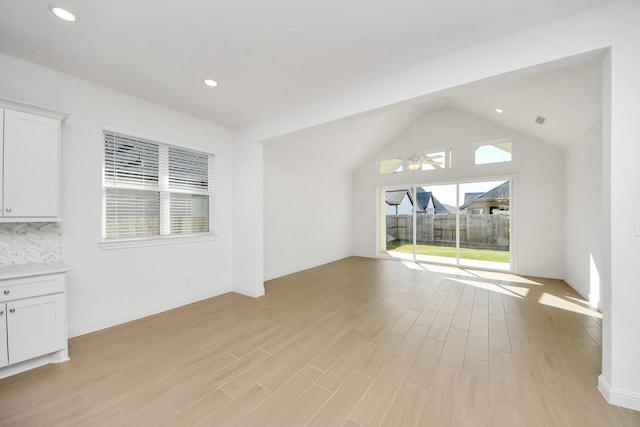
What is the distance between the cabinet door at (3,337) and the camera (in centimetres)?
195

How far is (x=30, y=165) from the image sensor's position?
7.25 feet

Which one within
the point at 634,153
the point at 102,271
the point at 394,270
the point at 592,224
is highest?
the point at 634,153

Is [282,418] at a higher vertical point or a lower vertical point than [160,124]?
lower

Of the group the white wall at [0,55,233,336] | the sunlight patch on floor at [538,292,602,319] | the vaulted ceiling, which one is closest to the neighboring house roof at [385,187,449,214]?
the sunlight patch on floor at [538,292,602,319]

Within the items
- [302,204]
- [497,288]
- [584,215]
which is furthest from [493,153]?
[302,204]

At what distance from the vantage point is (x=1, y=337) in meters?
1.95

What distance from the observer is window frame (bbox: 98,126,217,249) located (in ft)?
9.61

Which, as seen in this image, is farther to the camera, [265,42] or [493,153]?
[493,153]

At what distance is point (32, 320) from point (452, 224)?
24.0 feet

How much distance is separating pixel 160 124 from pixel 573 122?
606cm

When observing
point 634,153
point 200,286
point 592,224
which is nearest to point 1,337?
point 200,286

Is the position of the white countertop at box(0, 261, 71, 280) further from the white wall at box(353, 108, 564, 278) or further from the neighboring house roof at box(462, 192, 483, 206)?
the neighboring house roof at box(462, 192, 483, 206)

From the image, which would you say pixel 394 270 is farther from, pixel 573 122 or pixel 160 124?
pixel 160 124

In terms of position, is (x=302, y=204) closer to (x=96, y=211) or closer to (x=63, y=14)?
(x=96, y=211)
